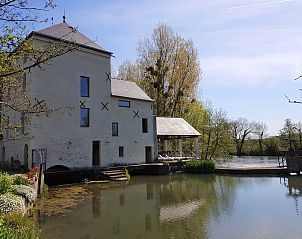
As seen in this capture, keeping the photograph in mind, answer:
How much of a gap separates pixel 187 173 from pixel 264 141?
2953 cm

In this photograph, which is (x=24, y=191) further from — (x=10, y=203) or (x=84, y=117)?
(x=84, y=117)

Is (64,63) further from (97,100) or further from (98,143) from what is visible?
(98,143)

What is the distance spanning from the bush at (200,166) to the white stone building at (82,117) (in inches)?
133

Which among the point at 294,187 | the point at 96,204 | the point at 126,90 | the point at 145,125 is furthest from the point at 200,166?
the point at 96,204

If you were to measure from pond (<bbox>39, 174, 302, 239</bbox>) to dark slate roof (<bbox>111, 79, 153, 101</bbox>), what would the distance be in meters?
7.69

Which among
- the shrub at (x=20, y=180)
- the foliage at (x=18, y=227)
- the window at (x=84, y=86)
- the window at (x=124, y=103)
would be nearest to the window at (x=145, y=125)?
the window at (x=124, y=103)

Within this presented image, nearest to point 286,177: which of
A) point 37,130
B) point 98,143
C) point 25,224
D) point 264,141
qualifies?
point 98,143

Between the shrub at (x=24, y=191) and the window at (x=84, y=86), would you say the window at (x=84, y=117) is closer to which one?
the window at (x=84, y=86)

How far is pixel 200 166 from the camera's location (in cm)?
2384

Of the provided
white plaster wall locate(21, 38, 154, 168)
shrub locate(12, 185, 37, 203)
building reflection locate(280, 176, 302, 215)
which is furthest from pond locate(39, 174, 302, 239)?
white plaster wall locate(21, 38, 154, 168)

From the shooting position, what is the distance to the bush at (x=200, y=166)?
2364 cm

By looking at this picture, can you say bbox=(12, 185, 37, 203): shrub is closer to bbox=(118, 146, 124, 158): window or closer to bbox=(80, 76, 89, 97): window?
bbox=(80, 76, 89, 97): window

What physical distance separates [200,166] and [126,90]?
27.1 ft

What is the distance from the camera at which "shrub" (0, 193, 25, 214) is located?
27.2 feet
